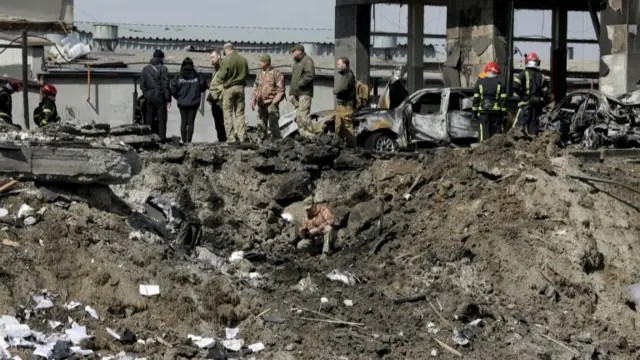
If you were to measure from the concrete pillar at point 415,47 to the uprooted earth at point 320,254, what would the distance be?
38.7 feet

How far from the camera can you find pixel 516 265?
41.9ft

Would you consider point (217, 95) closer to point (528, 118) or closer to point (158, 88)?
point (158, 88)

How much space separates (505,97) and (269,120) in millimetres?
4116

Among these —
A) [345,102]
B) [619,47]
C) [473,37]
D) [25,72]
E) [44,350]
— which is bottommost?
[44,350]

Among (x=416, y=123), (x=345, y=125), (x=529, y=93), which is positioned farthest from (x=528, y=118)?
(x=345, y=125)

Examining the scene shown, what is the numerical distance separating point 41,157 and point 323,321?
126 inches

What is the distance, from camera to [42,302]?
31.9ft

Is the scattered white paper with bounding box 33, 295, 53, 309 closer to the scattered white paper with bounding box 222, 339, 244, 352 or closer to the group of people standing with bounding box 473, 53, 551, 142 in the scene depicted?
the scattered white paper with bounding box 222, 339, 244, 352

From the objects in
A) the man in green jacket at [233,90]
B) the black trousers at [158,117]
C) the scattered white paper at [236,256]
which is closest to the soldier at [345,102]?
the man in green jacket at [233,90]

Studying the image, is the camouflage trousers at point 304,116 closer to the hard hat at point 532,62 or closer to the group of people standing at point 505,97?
the group of people standing at point 505,97

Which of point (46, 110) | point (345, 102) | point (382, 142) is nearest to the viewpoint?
point (46, 110)

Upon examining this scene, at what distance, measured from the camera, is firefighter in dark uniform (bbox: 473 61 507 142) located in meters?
18.1

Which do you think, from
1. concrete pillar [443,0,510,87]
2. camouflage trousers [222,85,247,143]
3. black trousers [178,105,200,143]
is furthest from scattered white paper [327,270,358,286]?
concrete pillar [443,0,510,87]

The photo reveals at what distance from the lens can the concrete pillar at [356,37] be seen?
28.9 metres
